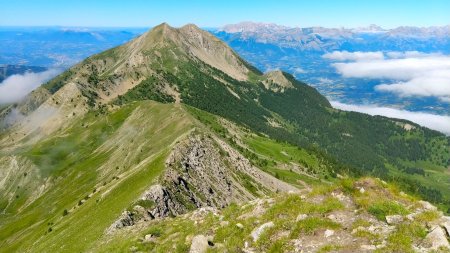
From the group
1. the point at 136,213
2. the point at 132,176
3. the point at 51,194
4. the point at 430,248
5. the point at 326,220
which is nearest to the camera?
the point at 430,248

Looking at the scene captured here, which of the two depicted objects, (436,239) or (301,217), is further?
(301,217)

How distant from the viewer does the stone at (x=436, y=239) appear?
24.8 m

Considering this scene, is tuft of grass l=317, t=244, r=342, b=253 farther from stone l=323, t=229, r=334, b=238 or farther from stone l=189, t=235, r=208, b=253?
stone l=189, t=235, r=208, b=253

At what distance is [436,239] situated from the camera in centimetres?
2541

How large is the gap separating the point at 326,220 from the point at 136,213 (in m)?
61.7

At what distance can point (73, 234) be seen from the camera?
86.1 metres

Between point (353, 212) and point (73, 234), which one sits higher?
point (353, 212)

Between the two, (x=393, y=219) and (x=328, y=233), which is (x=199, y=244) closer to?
(x=328, y=233)

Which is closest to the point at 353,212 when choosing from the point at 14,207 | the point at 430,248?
the point at 430,248

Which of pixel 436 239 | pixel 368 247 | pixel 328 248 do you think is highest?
pixel 436 239

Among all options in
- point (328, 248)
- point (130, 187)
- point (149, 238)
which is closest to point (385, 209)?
point (328, 248)

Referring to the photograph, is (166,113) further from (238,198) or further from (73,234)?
(73,234)

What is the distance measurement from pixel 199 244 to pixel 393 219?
15566 millimetres

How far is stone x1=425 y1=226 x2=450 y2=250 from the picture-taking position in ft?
81.5
